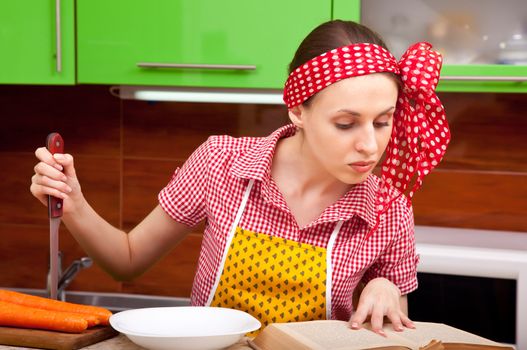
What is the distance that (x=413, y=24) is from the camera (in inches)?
69.2

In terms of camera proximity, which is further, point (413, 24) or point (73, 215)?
point (413, 24)

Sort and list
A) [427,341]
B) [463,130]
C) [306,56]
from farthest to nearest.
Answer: [463,130], [306,56], [427,341]

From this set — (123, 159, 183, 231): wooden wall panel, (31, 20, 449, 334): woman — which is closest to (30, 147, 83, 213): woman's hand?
(31, 20, 449, 334): woman

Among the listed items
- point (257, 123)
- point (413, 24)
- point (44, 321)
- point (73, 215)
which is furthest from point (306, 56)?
point (257, 123)

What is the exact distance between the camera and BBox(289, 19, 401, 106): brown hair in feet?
3.70

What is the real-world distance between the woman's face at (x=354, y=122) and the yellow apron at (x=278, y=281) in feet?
0.50

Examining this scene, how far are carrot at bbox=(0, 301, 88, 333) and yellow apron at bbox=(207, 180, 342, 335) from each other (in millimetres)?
327

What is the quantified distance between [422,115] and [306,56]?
221mm

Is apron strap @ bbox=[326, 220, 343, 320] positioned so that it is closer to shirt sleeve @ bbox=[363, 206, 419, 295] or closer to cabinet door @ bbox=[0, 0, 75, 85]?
shirt sleeve @ bbox=[363, 206, 419, 295]

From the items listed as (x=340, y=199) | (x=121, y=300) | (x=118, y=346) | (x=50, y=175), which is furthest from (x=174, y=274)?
(x=118, y=346)

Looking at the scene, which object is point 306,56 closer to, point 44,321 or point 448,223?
point 44,321

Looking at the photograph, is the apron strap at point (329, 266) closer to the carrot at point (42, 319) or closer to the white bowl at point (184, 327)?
the white bowl at point (184, 327)

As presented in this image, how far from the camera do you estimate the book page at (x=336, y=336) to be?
2.77 ft

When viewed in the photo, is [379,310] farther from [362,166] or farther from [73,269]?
[73,269]
